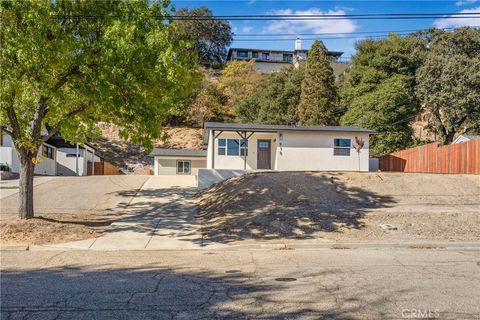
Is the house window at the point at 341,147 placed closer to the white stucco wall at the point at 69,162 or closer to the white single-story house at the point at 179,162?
the white single-story house at the point at 179,162

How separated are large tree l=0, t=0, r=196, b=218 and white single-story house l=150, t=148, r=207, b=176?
30103 mm

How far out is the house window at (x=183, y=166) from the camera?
45812 millimetres

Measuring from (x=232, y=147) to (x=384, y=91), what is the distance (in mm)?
21553

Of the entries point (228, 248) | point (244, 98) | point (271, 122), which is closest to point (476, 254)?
point (228, 248)

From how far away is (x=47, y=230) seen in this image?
13.3 m

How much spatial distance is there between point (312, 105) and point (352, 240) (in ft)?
113

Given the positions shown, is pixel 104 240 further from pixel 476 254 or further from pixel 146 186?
pixel 146 186

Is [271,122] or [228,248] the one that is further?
[271,122]

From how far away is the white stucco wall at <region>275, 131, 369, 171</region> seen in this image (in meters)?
28.5

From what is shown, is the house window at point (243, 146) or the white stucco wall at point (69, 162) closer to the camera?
the house window at point (243, 146)

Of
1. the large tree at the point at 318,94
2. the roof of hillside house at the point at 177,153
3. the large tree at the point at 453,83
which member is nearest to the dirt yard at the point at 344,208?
the large tree at the point at 453,83

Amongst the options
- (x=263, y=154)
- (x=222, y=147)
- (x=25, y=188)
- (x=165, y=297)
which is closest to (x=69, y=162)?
(x=222, y=147)

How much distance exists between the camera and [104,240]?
517 inches

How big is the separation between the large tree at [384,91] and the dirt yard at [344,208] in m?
21.4
